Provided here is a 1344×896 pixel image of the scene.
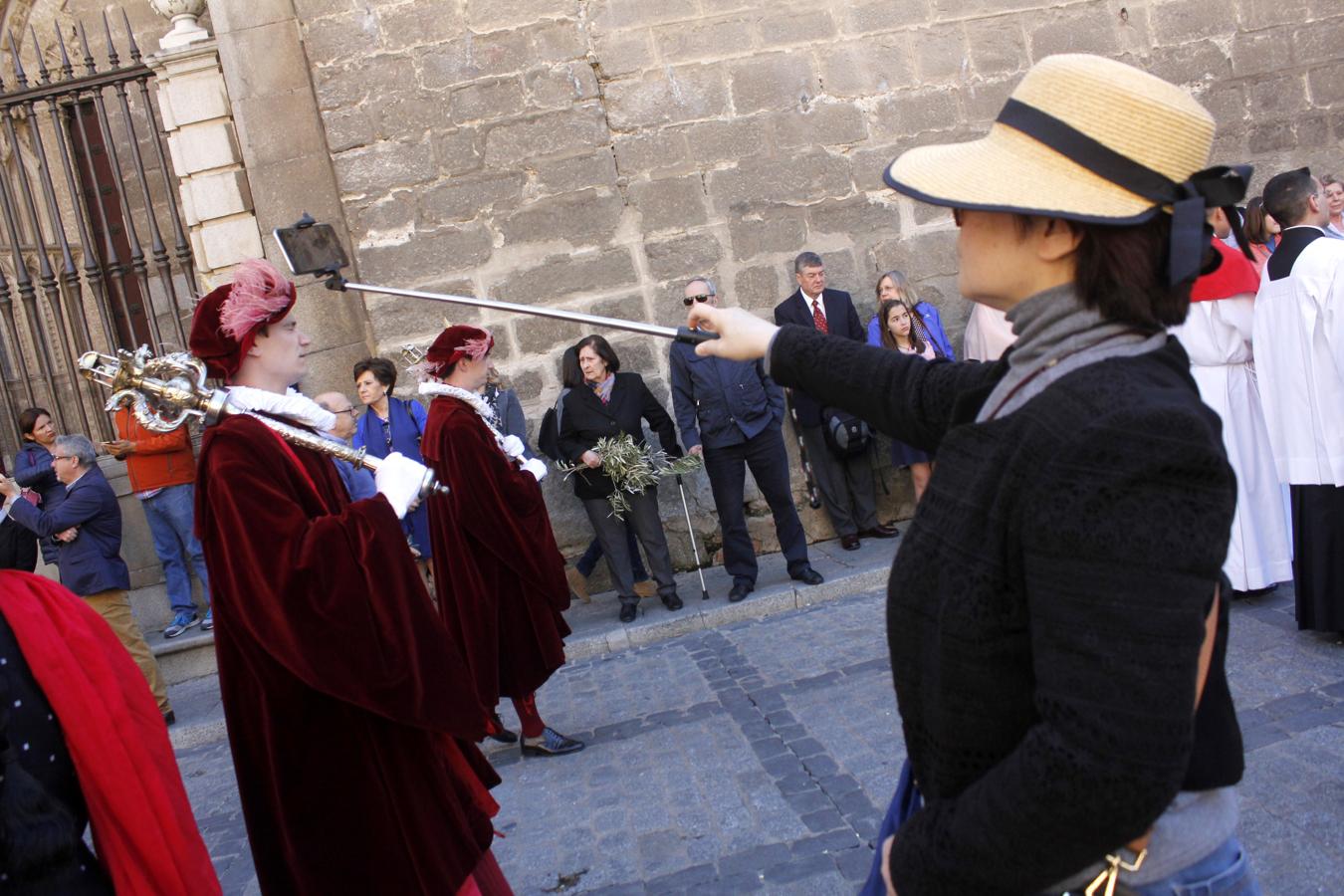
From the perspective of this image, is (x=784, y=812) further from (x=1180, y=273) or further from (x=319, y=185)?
(x=319, y=185)

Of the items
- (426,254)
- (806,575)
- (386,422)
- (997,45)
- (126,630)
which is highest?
(997,45)

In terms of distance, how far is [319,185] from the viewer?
854cm

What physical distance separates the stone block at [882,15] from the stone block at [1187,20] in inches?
73.0

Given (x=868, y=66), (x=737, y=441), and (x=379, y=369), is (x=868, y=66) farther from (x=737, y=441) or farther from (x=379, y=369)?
(x=379, y=369)

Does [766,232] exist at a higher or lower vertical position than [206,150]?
lower

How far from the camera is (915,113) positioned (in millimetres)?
9023

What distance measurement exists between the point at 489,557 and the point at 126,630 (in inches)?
124

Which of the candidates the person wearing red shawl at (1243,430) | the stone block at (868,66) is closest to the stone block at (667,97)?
the stone block at (868,66)

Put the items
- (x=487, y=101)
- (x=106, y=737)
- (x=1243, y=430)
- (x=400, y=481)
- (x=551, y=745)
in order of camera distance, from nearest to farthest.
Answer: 1. (x=106, y=737)
2. (x=400, y=481)
3. (x=551, y=745)
4. (x=1243, y=430)
5. (x=487, y=101)

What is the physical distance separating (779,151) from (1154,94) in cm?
761

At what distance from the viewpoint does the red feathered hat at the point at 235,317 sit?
327 cm

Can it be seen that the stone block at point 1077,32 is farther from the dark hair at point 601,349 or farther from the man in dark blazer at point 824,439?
the dark hair at point 601,349

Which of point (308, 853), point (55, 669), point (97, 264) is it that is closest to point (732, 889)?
point (308, 853)

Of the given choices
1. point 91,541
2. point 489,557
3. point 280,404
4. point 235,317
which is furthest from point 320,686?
point 91,541
